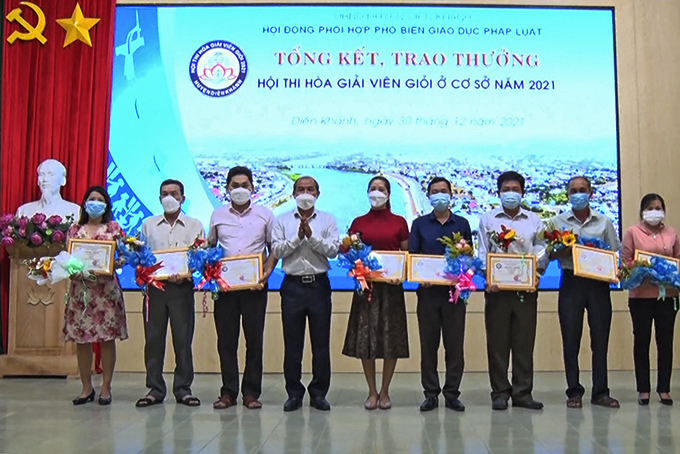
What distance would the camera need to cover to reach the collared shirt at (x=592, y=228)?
4582 millimetres

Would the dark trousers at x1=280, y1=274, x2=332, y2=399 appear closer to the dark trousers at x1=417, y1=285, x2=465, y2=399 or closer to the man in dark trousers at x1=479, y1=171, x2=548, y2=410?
the dark trousers at x1=417, y1=285, x2=465, y2=399

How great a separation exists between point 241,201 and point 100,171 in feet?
8.11

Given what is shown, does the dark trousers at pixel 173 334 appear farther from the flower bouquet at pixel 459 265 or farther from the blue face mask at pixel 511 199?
the blue face mask at pixel 511 199

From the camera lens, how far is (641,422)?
3.98m

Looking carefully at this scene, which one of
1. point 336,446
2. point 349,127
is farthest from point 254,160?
point 336,446

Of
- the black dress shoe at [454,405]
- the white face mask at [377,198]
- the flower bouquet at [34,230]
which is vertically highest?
the white face mask at [377,198]

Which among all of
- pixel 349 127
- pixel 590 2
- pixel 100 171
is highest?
pixel 590 2

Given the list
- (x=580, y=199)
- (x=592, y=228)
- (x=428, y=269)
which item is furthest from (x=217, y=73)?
(x=592, y=228)

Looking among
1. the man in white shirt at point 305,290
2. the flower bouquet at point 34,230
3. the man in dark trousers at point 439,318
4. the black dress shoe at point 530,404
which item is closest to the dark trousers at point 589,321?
the black dress shoe at point 530,404

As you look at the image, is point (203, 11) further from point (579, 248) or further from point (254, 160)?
point (579, 248)

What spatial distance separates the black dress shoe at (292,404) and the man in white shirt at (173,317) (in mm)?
631

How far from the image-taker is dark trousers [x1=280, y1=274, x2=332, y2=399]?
14.6 feet

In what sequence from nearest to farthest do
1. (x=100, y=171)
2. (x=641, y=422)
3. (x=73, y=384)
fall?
(x=641, y=422)
(x=73, y=384)
(x=100, y=171)

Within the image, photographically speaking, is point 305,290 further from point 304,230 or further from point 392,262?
point 392,262
